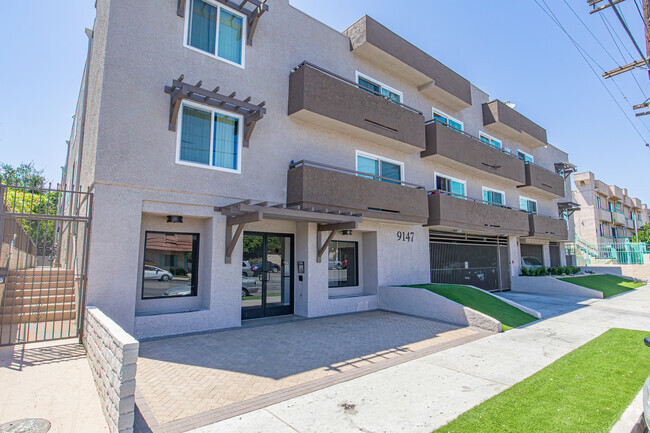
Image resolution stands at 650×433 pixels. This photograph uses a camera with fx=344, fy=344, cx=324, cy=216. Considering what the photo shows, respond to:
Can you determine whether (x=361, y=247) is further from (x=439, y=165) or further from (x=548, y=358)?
(x=548, y=358)

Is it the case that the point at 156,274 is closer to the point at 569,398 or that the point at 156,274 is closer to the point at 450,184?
the point at 569,398

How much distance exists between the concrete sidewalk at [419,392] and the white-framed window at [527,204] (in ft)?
49.6

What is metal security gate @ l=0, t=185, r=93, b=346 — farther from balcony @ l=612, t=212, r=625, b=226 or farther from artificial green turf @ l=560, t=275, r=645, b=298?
balcony @ l=612, t=212, r=625, b=226

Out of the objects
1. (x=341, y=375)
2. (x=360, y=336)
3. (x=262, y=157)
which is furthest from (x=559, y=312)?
(x=262, y=157)

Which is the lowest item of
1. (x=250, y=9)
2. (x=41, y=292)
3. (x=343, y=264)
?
(x=41, y=292)

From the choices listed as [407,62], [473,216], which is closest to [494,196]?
[473,216]

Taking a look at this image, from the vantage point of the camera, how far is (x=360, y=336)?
8758 millimetres

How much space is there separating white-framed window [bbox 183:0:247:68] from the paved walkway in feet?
25.9

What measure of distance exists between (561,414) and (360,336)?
187 inches

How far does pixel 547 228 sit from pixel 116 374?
986 inches

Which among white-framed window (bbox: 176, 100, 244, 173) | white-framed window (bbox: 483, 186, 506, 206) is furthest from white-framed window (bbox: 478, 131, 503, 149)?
white-framed window (bbox: 176, 100, 244, 173)

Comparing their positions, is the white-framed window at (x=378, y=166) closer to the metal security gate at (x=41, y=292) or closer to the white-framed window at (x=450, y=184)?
the white-framed window at (x=450, y=184)

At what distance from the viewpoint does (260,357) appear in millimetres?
6957

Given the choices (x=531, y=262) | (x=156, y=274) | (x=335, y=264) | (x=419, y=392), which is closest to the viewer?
(x=419, y=392)
